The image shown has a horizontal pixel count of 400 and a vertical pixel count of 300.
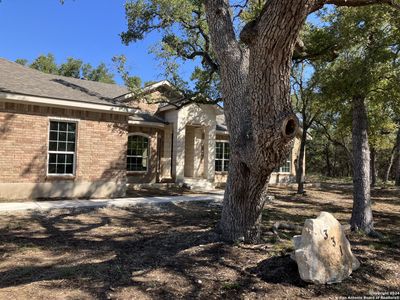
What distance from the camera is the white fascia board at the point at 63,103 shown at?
11406 mm

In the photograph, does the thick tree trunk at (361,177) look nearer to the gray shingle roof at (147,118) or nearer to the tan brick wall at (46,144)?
the tan brick wall at (46,144)

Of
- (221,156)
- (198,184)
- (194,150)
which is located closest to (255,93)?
(198,184)

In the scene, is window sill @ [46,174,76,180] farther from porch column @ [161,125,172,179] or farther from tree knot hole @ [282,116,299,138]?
tree knot hole @ [282,116,299,138]

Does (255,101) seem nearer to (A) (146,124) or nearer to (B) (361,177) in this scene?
(B) (361,177)

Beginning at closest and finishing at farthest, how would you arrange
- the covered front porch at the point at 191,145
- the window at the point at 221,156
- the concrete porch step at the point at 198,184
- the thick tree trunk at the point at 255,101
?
the thick tree trunk at the point at 255,101 → the concrete porch step at the point at 198,184 → the covered front porch at the point at 191,145 → the window at the point at 221,156

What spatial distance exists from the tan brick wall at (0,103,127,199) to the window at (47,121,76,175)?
214mm

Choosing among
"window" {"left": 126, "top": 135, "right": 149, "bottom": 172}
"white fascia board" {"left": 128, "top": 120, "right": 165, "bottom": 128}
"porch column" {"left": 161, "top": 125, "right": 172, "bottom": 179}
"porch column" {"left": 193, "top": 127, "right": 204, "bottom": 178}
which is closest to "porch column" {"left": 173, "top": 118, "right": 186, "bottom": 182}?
"white fascia board" {"left": 128, "top": 120, "right": 165, "bottom": 128}

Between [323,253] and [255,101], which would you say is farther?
[255,101]

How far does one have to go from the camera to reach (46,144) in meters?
12.4

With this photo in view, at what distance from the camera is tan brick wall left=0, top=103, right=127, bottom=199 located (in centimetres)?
1170

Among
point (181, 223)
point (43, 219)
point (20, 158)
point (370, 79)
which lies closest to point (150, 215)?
point (181, 223)

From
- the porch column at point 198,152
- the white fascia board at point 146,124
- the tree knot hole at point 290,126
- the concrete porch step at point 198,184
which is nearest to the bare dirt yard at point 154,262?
the tree knot hole at point 290,126

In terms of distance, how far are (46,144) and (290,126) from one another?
987 cm

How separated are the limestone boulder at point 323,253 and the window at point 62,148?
9.93m
